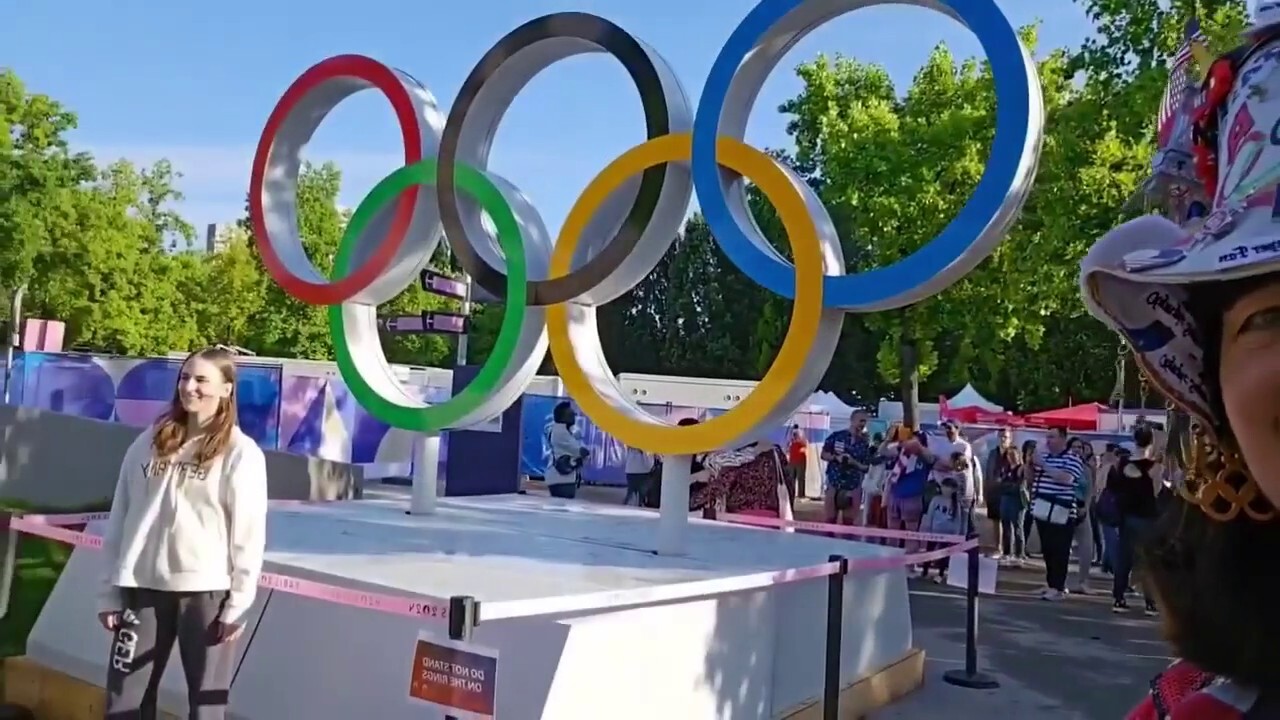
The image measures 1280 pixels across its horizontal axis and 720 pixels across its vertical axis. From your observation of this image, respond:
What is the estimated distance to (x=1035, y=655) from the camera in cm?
920

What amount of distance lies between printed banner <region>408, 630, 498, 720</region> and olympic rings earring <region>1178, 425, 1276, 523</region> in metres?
2.92

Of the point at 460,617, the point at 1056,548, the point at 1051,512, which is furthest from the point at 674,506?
the point at 1056,548

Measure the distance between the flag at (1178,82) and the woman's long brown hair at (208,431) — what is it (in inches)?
160

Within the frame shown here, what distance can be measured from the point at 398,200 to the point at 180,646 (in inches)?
176

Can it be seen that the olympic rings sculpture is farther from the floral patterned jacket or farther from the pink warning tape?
the floral patterned jacket

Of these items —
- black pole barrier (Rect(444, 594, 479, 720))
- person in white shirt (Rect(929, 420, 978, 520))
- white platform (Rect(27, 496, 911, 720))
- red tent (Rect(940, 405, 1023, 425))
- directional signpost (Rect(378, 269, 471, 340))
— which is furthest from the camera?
red tent (Rect(940, 405, 1023, 425))

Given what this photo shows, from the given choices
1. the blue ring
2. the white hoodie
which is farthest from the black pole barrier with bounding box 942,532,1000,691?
the white hoodie

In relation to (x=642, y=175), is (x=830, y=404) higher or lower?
lower

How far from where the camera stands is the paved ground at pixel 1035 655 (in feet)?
24.7

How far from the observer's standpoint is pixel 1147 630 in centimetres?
1045

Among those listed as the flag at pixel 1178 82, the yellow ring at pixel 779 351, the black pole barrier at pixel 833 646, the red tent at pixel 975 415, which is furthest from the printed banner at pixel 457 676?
the red tent at pixel 975 415

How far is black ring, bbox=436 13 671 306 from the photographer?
282 inches

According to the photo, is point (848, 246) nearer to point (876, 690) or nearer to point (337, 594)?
point (876, 690)

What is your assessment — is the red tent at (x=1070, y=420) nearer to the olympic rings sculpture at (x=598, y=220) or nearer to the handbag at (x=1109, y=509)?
the handbag at (x=1109, y=509)
